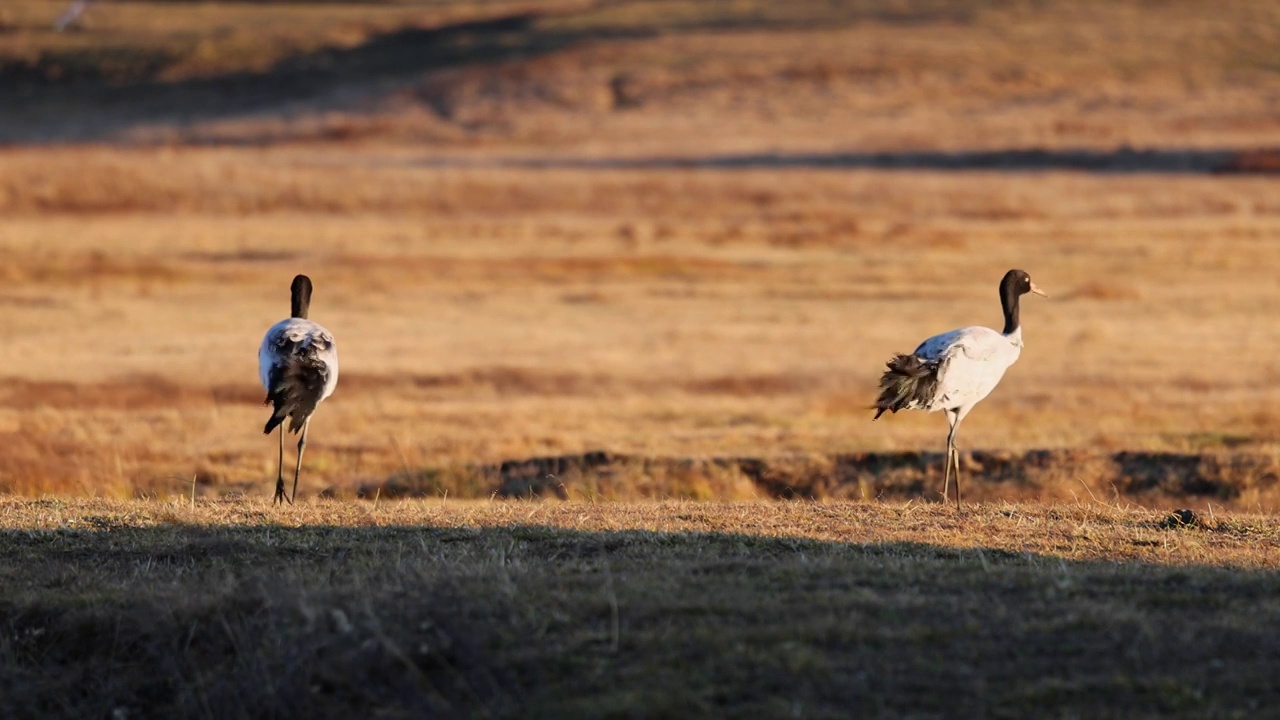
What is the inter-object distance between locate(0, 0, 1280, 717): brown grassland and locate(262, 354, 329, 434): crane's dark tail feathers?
1179 millimetres

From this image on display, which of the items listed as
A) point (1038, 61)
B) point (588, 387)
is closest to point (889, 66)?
point (1038, 61)

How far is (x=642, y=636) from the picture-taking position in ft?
26.7

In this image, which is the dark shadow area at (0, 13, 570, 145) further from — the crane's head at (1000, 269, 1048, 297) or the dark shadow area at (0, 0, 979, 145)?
the crane's head at (1000, 269, 1048, 297)

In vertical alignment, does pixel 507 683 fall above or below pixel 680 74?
below

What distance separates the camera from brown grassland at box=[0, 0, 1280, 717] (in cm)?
809

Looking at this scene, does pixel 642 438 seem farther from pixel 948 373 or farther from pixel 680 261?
pixel 680 261

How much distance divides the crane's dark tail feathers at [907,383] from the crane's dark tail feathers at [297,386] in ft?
14.9

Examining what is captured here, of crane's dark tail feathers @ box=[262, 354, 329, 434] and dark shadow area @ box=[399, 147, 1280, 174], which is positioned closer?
crane's dark tail feathers @ box=[262, 354, 329, 434]

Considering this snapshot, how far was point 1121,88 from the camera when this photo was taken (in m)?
96.6

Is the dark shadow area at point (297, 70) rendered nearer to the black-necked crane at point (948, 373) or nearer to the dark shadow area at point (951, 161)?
the dark shadow area at point (951, 161)

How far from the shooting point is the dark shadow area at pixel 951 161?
68.5 meters

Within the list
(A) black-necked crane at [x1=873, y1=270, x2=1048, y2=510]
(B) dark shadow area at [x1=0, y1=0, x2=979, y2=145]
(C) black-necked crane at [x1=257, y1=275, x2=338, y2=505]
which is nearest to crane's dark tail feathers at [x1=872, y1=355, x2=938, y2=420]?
(A) black-necked crane at [x1=873, y1=270, x2=1048, y2=510]

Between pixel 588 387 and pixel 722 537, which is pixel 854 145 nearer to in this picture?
pixel 588 387

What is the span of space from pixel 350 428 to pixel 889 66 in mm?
87759
